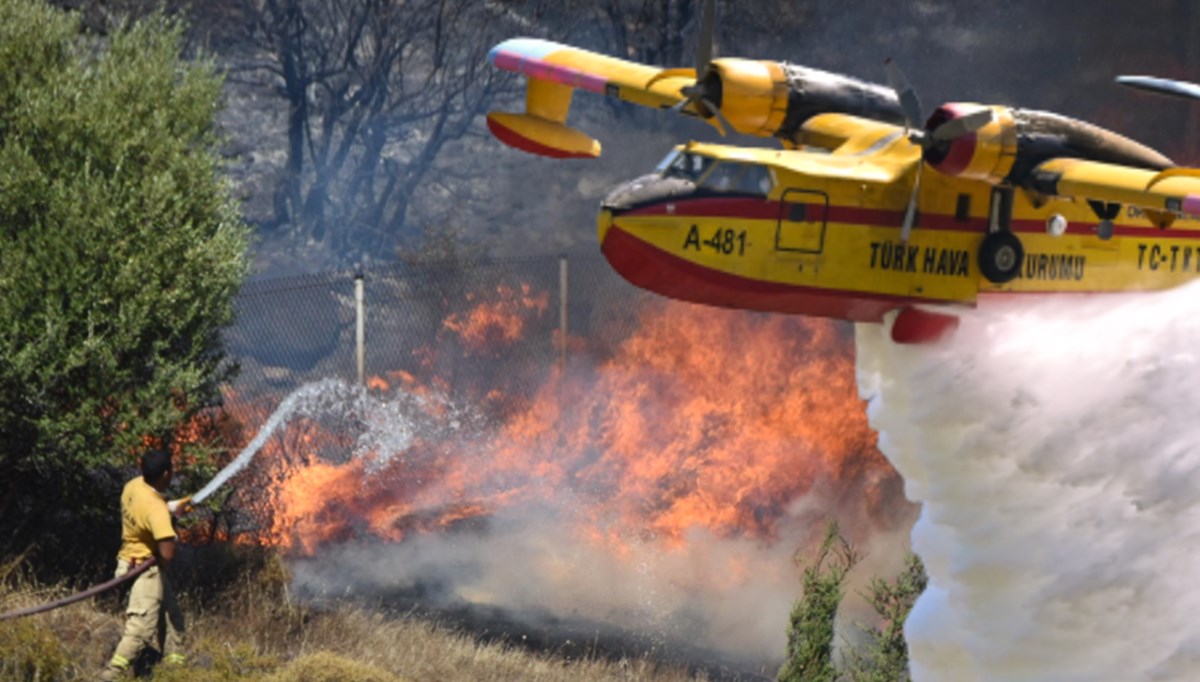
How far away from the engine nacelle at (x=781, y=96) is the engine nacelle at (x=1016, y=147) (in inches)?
93.1

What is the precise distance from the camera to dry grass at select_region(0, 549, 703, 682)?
1720cm

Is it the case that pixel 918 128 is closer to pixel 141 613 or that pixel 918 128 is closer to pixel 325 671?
pixel 325 671

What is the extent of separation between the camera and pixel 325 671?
709 inches

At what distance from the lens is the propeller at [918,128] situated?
16125 millimetres

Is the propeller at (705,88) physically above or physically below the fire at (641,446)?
above

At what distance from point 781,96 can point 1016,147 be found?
121 inches

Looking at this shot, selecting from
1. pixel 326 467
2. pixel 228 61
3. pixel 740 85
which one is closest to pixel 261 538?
pixel 326 467

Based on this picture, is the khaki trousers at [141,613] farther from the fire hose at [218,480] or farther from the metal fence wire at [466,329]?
the metal fence wire at [466,329]

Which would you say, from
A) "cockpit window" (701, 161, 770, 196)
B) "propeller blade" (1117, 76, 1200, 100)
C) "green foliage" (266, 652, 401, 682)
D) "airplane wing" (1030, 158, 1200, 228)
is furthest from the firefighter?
"propeller blade" (1117, 76, 1200, 100)

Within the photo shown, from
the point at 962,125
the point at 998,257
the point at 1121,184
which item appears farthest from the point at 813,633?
the point at 962,125

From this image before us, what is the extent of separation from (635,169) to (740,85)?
762 inches

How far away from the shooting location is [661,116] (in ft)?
127

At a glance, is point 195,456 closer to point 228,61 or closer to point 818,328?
point 818,328

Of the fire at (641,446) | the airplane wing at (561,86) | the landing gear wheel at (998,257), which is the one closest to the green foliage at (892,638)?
the landing gear wheel at (998,257)
